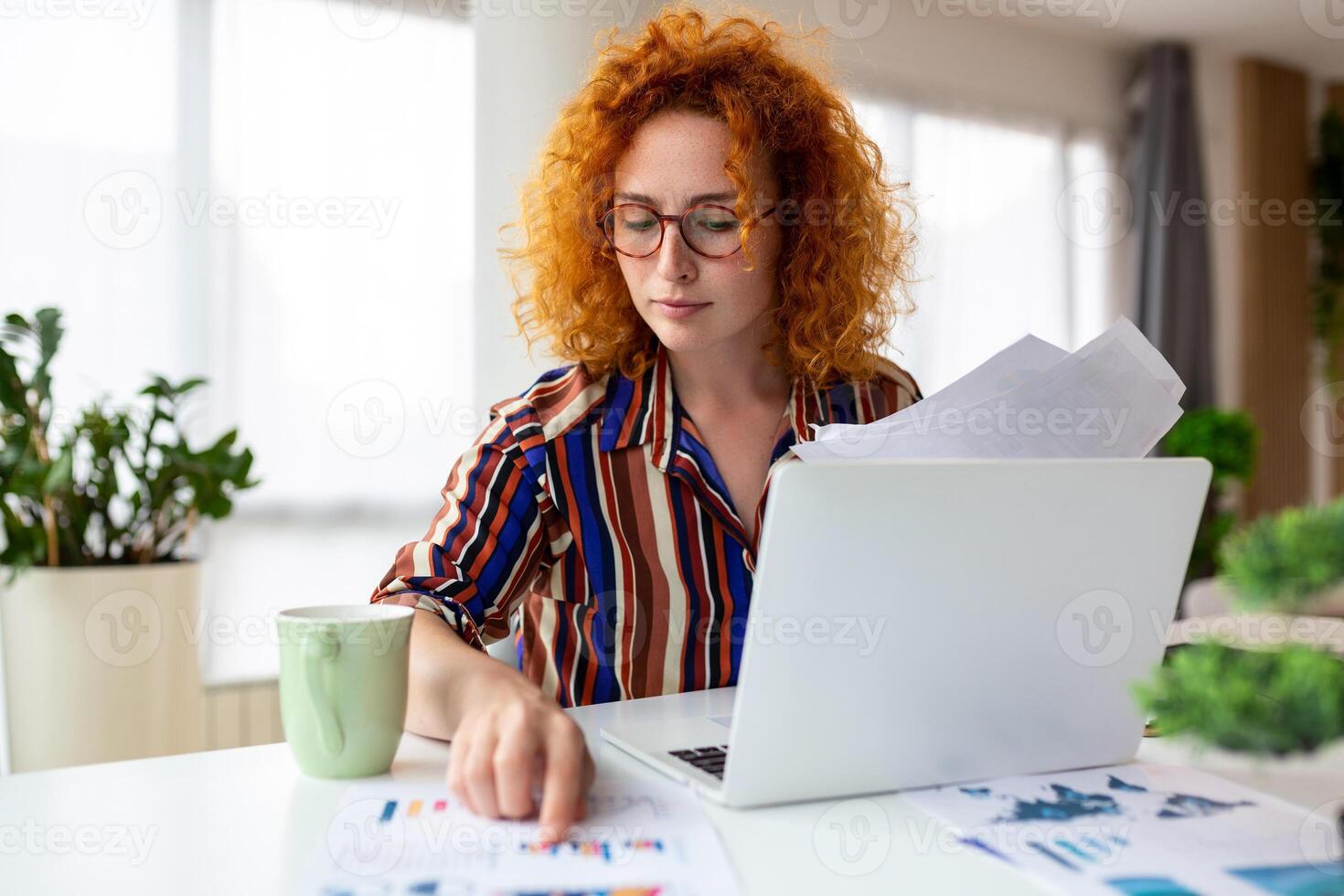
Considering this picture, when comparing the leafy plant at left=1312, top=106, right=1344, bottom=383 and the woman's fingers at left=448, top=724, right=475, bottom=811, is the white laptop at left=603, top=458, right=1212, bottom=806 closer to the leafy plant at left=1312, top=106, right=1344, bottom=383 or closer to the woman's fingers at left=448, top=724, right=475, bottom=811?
the woman's fingers at left=448, top=724, right=475, bottom=811

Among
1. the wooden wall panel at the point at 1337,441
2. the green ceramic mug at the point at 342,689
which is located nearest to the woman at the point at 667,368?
the green ceramic mug at the point at 342,689

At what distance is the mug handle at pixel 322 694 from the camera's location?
2.30 feet

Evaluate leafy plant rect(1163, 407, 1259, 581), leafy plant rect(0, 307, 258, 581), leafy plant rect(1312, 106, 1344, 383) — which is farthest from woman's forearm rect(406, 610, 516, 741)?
leafy plant rect(1312, 106, 1344, 383)

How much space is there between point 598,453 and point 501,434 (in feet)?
0.38

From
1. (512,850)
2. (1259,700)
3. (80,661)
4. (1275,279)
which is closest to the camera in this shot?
(1259,700)

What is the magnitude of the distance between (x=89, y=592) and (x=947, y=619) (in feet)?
6.03

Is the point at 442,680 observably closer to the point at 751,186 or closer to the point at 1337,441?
the point at 751,186

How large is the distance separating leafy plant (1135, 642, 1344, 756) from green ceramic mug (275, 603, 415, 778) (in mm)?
497

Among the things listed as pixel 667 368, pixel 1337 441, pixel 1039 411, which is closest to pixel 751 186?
pixel 667 368

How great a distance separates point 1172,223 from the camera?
4637 mm

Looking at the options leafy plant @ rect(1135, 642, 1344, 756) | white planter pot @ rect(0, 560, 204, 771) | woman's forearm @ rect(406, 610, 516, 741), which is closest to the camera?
leafy plant @ rect(1135, 642, 1344, 756)

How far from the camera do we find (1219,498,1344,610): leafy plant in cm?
41

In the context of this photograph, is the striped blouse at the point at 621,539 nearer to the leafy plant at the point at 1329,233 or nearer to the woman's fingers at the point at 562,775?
the woman's fingers at the point at 562,775

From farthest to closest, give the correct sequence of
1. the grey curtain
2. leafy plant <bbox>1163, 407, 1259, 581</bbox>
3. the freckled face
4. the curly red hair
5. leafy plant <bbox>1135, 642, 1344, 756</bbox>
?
the grey curtain < leafy plant <bbox>1163, 407, 1259, 581</bbox> < the curly red hair < the freckled face < leafy plant <bbox>1135, 642, 1344, 756</bbox>
